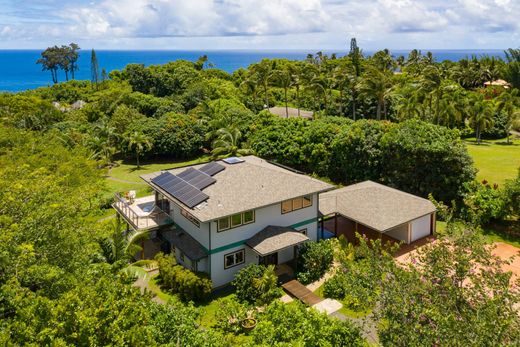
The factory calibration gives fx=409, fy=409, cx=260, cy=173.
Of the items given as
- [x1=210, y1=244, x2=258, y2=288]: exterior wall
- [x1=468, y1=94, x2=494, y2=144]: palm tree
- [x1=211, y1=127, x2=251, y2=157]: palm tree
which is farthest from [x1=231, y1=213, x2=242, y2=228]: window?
[x1=468, y1=94, x2=494, y2=144]: palm tree

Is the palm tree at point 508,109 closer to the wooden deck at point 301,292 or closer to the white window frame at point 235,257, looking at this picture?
the wooden deck at point 301,292

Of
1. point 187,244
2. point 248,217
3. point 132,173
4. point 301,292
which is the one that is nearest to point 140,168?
point 132,173

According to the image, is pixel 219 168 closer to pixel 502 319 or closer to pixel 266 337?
pixel 266 337

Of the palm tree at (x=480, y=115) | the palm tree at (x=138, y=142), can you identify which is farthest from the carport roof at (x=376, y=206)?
the palm tree at (x=480, y=115)

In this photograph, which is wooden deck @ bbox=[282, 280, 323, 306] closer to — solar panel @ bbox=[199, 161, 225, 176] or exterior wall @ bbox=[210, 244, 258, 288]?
exterior wall @ bbox=[210, 244, 258, 288]

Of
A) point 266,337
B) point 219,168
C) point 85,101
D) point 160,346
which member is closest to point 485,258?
point 266,337

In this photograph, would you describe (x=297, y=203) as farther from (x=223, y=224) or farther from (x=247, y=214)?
(x=223, y=224)

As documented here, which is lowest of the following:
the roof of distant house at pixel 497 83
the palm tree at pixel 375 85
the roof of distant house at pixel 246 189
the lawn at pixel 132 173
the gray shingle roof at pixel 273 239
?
the lawn at pixel 132 173
